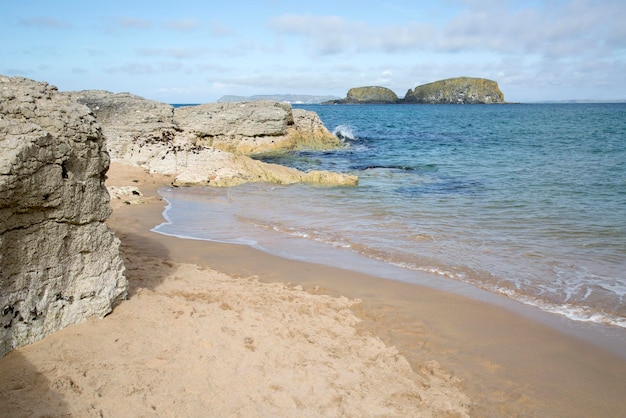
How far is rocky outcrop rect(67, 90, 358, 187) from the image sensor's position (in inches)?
584

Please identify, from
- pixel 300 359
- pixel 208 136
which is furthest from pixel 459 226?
pixel 208 136

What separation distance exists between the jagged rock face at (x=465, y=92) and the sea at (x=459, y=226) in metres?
125

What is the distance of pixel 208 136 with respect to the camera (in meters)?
22.9

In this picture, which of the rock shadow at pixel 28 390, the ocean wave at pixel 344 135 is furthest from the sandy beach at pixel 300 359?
the ocean wave at pixel 344 135

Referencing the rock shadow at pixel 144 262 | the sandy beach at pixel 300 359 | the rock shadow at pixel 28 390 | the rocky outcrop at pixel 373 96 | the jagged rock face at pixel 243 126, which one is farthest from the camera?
the rocky outcrop at pixel 373 96

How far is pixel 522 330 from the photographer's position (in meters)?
5.11

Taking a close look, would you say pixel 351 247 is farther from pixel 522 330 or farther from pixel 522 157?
pixel 522 157

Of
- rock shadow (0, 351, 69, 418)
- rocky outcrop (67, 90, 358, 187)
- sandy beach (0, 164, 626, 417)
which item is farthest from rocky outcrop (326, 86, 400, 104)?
rock shadow (0, 351, 69, 418)

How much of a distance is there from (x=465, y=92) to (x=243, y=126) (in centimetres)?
12528

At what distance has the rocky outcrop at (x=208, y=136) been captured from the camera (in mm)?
14828

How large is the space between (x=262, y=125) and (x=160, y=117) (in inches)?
237

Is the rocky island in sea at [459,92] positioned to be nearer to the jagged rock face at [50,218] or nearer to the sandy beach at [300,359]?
the sandy beach at [300,359]

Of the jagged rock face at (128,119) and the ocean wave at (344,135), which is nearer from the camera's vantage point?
the jagged rock face at (128,119)

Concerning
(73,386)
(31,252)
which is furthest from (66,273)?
(73,386)
